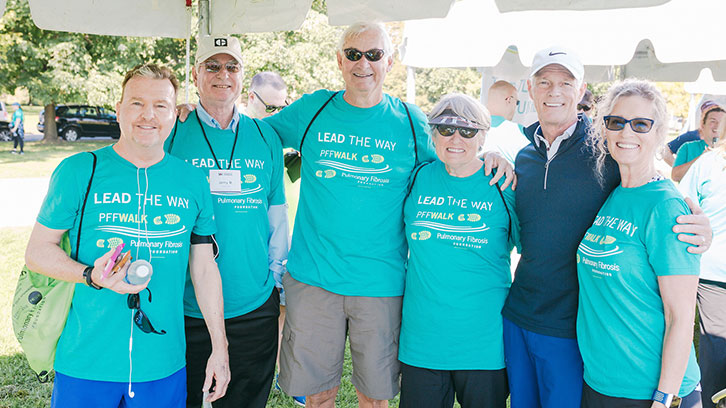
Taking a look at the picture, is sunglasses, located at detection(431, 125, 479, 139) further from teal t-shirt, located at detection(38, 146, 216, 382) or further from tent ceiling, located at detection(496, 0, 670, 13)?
teal t-shirt, located at detection(38, 146, 216, 382)

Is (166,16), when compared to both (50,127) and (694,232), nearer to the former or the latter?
(694,232)

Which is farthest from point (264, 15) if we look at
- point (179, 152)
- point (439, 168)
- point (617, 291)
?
point (617, 291)

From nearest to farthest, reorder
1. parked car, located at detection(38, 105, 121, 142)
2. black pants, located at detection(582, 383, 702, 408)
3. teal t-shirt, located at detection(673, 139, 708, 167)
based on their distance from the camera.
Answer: black pants, located at detection(582, 383, 702, 408) < teal t-shirt, located at detection(673, 139, 708, 167) < parked car, located at detection(38, 105, 121, 142)

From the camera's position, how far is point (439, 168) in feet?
9.40

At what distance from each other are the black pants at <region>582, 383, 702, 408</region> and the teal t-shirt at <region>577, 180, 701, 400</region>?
2 centimetres

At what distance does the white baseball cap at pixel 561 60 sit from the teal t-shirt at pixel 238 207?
1480 mm

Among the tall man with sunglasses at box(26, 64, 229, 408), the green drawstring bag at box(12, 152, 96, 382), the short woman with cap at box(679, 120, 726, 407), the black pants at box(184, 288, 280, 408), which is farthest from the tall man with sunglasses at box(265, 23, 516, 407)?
the short woman with cap at box(679, 120, 726, 407)

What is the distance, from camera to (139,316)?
229cm

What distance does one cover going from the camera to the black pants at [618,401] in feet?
7.14

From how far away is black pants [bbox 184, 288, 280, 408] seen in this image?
3047mm

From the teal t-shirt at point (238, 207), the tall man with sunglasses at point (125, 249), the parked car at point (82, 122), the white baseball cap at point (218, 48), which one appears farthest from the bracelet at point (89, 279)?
the parked car at point (82, 122)

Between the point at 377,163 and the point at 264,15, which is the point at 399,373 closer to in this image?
the point at 377,163

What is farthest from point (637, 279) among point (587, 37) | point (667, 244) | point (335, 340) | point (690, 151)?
point (690, 151)

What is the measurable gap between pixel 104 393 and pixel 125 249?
57cm
